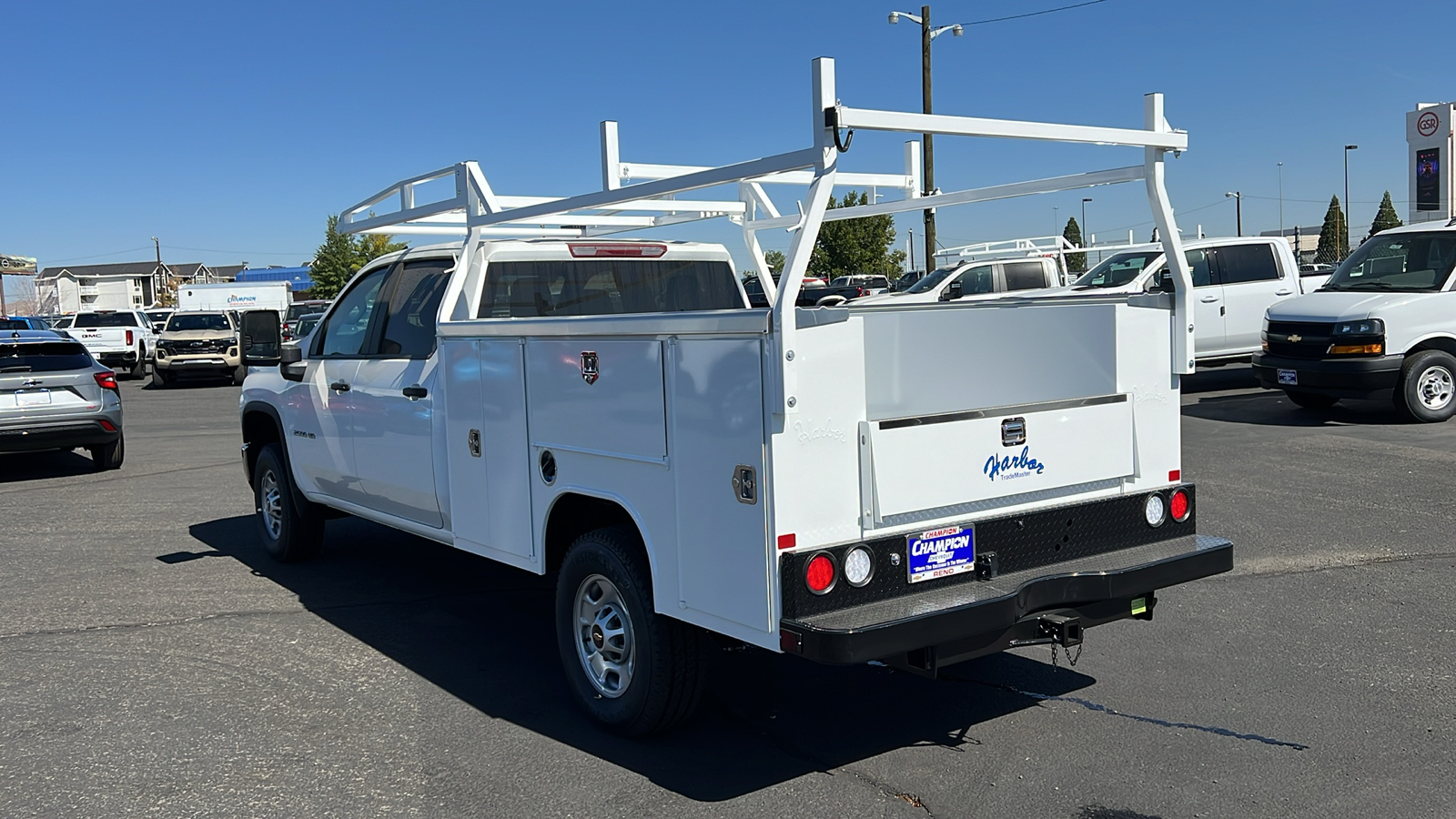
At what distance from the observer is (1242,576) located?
22.3ft

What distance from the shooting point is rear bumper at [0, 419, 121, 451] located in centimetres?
1182

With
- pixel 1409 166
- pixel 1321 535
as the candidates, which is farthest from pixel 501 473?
pixel 1409 166

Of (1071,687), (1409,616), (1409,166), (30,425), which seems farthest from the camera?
(1409,166)

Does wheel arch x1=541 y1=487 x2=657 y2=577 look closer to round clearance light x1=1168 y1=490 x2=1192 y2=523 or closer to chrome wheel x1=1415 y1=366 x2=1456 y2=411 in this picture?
round clearance light x1=1168 y1=490 x2=1192 y2=523

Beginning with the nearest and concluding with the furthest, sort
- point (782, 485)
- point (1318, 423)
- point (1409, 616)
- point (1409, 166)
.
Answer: point (782, 485) < point (1409, 616) < point (1318, 423) < point (1409, 166)

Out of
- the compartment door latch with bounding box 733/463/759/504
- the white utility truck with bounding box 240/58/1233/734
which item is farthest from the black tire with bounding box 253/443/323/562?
the compartment door latch with bounding box 733/463/759/504

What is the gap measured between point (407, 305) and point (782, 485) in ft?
10.9

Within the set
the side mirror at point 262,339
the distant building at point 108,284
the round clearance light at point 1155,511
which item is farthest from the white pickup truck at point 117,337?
the distant building at point 108,284

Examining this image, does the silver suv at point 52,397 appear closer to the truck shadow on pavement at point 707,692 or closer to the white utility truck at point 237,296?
the truck shadow on pavement at point 707,692

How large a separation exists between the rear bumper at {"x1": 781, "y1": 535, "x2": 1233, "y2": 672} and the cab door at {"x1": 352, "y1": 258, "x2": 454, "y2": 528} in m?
2.78

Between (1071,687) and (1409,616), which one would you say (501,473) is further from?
(1409,616)

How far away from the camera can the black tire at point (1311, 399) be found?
535 inches

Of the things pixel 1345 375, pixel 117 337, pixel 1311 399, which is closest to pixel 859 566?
pixel 1345 375

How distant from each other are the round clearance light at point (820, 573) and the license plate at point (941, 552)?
34 cm
